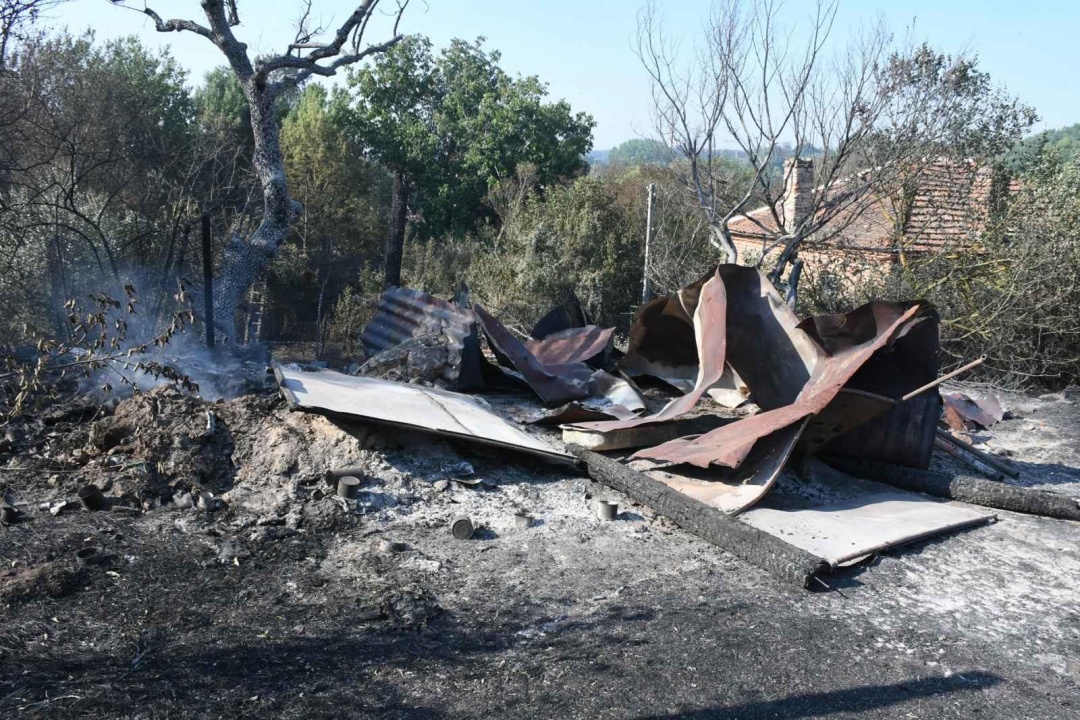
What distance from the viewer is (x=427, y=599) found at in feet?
13.6

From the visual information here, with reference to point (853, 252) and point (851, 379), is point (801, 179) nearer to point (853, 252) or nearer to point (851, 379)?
point (853, 252)

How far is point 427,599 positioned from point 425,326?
5.07 metres

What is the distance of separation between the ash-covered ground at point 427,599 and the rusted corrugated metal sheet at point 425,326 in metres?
2.16

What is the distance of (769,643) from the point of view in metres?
3.85

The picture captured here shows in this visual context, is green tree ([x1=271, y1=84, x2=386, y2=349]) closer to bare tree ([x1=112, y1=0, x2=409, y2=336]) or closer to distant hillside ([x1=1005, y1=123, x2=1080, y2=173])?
bare tree ([x1=112, y1=0, x2=409, y2=336])

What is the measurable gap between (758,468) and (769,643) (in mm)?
1961

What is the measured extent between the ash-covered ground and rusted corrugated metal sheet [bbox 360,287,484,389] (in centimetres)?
216

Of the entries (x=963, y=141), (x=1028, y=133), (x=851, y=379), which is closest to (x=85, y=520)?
(x=851, y=379)

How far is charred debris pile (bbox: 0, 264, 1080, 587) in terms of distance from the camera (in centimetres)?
514

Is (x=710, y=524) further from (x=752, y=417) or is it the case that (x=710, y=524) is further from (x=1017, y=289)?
(x=1017, y=289)

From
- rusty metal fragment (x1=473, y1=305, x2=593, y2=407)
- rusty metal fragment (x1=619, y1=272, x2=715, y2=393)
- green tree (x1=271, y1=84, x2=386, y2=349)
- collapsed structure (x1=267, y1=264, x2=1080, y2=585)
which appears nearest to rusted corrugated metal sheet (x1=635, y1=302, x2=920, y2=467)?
collapsed structure (x1=267, y1=264, x2=1080, y2=585)

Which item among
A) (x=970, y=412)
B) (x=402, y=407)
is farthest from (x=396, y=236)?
(x=970, y=412)

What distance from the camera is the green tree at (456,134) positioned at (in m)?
22.0

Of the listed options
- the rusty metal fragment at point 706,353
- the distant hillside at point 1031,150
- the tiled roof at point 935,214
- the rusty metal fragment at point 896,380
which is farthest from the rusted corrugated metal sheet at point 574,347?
the distant hillside at point 1031,150
